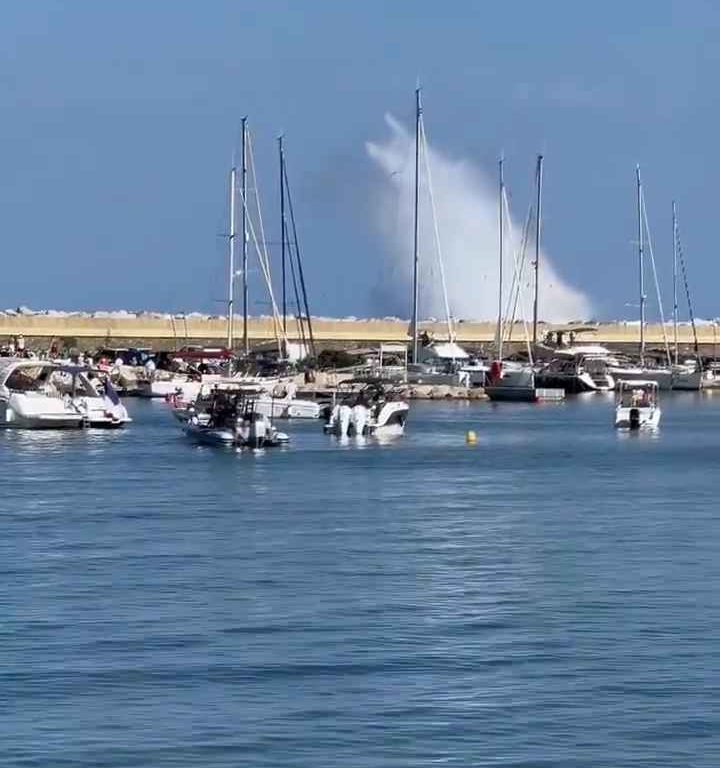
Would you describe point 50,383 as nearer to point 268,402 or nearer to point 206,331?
point 268,402

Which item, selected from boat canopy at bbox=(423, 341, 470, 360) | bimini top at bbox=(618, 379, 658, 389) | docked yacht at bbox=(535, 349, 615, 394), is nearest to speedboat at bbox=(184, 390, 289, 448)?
bimini top at bbox=(618, 379, 658, 389)

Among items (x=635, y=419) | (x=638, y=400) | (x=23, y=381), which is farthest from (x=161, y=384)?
(x=635, y=419)

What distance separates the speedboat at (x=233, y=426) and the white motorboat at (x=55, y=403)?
4.57 meters

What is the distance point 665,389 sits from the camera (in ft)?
383

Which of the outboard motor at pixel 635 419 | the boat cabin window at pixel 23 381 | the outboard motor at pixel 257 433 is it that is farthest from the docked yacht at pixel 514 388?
the outboard motor at pixel 257 433

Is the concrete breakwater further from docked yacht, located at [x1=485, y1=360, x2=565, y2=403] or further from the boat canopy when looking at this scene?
docked yacht, located at [x1=485, y1=360, x2=565, y2=403]

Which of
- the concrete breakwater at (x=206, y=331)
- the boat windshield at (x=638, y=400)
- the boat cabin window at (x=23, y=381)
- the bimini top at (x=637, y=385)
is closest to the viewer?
the boat cabin window at (x=23, y=381)

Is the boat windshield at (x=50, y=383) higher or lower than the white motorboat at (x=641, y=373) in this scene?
higher

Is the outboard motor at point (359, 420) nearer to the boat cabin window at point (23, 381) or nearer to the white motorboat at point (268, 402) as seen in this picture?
the white motorboat at point (268, 402)

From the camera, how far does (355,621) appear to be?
25.3 metres

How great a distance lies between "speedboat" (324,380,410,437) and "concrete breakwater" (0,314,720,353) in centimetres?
6472

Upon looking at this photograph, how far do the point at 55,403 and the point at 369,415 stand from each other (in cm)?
915

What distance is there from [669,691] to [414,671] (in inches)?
101

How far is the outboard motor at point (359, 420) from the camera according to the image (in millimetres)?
64938
